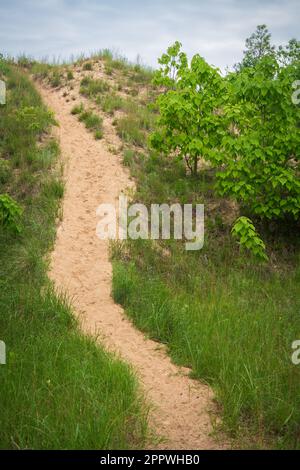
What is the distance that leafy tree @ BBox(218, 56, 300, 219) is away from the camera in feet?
29.6

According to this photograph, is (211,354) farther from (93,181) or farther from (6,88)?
(6,88)

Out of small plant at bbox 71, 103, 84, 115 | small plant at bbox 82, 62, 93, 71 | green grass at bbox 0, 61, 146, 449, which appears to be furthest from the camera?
small plant at bbox 82, 62, 93, 71

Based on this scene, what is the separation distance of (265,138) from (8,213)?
5.60 metres

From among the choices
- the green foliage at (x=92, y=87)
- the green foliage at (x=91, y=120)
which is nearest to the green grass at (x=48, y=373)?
the green foliage at (x=91, y=120)

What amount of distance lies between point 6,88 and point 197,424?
46.4 feet

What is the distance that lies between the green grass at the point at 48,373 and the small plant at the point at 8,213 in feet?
0.99

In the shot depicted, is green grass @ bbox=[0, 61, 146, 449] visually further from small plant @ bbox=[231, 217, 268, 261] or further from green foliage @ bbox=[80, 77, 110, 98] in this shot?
green foliage @ bbox=[80, 77, 110, 98]

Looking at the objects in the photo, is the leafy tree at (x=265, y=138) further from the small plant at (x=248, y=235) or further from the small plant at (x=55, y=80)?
the small plant at (x=55, y=80)

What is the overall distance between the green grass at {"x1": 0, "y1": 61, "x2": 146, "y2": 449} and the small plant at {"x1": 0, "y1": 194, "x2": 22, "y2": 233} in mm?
302

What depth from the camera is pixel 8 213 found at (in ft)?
28.8

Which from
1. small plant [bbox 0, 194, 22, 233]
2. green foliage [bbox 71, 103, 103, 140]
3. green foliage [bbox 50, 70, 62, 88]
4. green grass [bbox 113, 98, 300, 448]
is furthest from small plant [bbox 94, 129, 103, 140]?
small plant [bbox 0, 194, 22, 233]

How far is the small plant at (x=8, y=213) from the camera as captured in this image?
8.62 m

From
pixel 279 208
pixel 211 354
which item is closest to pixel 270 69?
pixel 279 208

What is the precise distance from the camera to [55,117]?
14727 mm
